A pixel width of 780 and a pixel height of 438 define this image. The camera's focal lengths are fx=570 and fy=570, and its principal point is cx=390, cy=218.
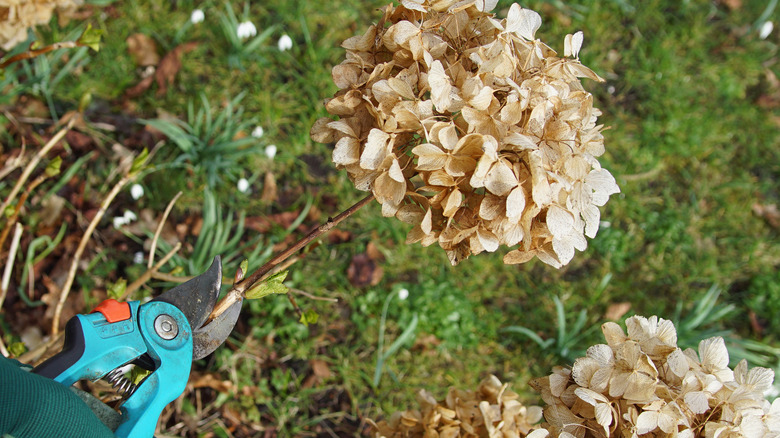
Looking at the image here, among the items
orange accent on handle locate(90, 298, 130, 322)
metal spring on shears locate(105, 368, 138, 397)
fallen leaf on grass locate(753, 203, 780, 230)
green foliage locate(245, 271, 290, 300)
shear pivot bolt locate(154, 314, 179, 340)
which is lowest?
fallen leaf on grass locate(753, 203, 780, 230)

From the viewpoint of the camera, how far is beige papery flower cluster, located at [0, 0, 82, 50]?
1.83 meters

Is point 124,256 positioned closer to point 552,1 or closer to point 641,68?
point 552,1

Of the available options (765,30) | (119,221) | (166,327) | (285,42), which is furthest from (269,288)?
(765,30)

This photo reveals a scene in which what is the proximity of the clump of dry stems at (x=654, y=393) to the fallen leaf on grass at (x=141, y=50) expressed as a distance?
84.3 inches

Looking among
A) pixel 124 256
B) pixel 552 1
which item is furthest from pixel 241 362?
pixel 552 1

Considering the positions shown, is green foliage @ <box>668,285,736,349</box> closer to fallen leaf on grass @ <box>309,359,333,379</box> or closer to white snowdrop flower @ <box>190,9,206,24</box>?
fallen leaf on grass @ <box>309,359,333,379</box>

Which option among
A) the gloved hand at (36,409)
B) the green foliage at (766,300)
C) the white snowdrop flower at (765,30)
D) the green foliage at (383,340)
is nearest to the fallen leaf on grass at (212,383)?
the green foliage at (383,340)

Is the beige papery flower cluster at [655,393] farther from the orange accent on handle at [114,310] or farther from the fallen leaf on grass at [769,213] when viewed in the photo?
the fallen leaf on grass at [769,213]

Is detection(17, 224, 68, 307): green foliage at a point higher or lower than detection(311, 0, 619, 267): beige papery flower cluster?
lower

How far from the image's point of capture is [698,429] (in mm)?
1178

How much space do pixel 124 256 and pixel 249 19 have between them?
3.98ft

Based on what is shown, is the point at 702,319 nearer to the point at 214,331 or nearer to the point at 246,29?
the point at 214,331

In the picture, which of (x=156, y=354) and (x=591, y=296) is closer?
(x=156, y=354)

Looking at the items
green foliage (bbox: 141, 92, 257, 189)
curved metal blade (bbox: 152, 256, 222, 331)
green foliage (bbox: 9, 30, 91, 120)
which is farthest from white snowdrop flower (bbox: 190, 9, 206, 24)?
curved metal blade (bbox: 152, 256, 222, 331)
